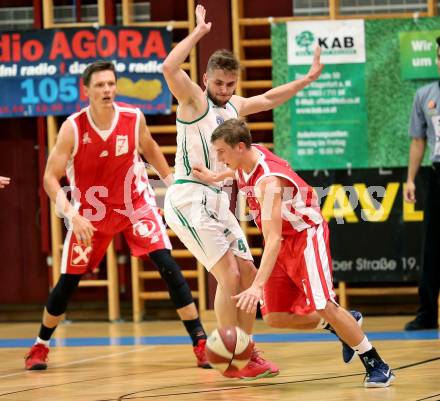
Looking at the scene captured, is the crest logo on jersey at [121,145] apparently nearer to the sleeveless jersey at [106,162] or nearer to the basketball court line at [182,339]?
the sleeveless jersey at [106,162]

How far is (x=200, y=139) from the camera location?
555 centimetres

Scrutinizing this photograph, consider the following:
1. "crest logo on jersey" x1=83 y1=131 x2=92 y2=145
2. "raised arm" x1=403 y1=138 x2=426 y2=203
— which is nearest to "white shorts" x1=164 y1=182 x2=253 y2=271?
"crest logo on jersey" x1=83 y1=131 x2=92 y2=145

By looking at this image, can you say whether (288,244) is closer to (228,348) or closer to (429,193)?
(228,348)

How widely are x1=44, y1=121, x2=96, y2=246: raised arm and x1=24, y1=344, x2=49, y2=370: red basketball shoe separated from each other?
726 millimetres

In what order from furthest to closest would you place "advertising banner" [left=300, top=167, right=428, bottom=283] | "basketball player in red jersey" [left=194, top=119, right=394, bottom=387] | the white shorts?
"advertising banner" [left=300, top=167, right=428, bottom=283] < the white shorts < "basketball player in red jersey" [left=194, top=119, right=394, bottom=387]

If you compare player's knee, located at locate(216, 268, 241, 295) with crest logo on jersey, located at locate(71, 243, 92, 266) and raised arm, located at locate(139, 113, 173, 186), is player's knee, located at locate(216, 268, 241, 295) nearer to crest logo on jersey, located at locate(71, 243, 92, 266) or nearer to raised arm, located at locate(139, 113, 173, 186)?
raised arm, located at locate(139, 113, 173, 186)

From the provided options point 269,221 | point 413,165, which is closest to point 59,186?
point 269,221

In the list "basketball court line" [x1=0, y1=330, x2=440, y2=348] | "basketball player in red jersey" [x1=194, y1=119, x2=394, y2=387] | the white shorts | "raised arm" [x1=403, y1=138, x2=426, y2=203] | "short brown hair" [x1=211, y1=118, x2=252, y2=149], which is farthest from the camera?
"raised arm" [x1=403, y1=138, x2=426, y2=203]

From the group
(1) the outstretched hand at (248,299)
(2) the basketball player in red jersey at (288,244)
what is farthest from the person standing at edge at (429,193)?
(1) the outstretched hand at (248,299)

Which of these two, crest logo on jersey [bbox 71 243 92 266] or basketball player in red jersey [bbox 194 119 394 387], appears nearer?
basketball player in red jersey [bbox 194 119 394 387]

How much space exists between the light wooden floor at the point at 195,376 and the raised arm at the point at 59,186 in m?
0.81

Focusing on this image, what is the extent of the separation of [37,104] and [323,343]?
3.86m

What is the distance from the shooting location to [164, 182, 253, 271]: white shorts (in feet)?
18.2

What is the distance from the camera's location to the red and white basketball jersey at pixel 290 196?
4.94m
